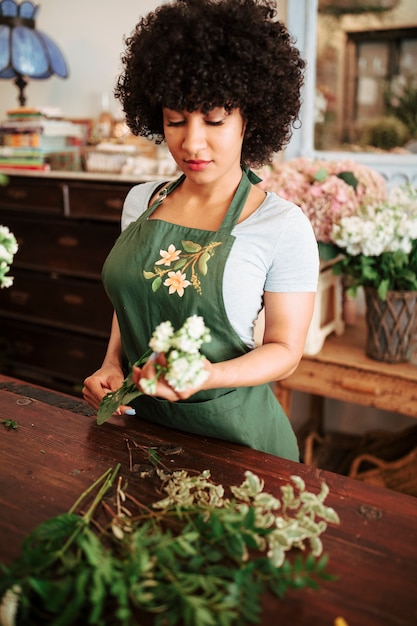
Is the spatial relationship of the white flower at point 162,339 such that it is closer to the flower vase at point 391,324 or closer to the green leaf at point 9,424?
the green leaf at point 9,424

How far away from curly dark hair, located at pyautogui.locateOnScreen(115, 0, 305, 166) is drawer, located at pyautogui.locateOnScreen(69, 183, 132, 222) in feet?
5.05

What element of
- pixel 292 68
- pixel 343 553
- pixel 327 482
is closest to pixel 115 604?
pixel 343 553

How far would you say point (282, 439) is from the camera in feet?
4.86

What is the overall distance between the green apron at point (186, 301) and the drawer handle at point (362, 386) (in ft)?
3.03

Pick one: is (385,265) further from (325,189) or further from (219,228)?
(219,228)

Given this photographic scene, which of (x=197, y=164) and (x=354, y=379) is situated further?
(x=354, y=379)

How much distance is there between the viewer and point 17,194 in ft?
10.9

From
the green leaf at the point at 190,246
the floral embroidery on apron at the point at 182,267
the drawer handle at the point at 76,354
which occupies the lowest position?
the drawer handle at the point at 76,354

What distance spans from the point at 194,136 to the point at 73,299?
7.24 feet

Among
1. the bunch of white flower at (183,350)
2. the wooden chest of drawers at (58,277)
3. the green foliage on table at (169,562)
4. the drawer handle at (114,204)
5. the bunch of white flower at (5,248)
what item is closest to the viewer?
the green foliage on table at (169,562)

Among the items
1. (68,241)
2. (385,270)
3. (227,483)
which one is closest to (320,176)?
(385,270)

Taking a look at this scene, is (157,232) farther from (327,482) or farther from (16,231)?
(16,231)

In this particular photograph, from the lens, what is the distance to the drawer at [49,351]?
3.29m

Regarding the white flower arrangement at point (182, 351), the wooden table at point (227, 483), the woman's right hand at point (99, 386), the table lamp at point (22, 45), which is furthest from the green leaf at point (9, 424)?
the table lamp at point (22, 45)
